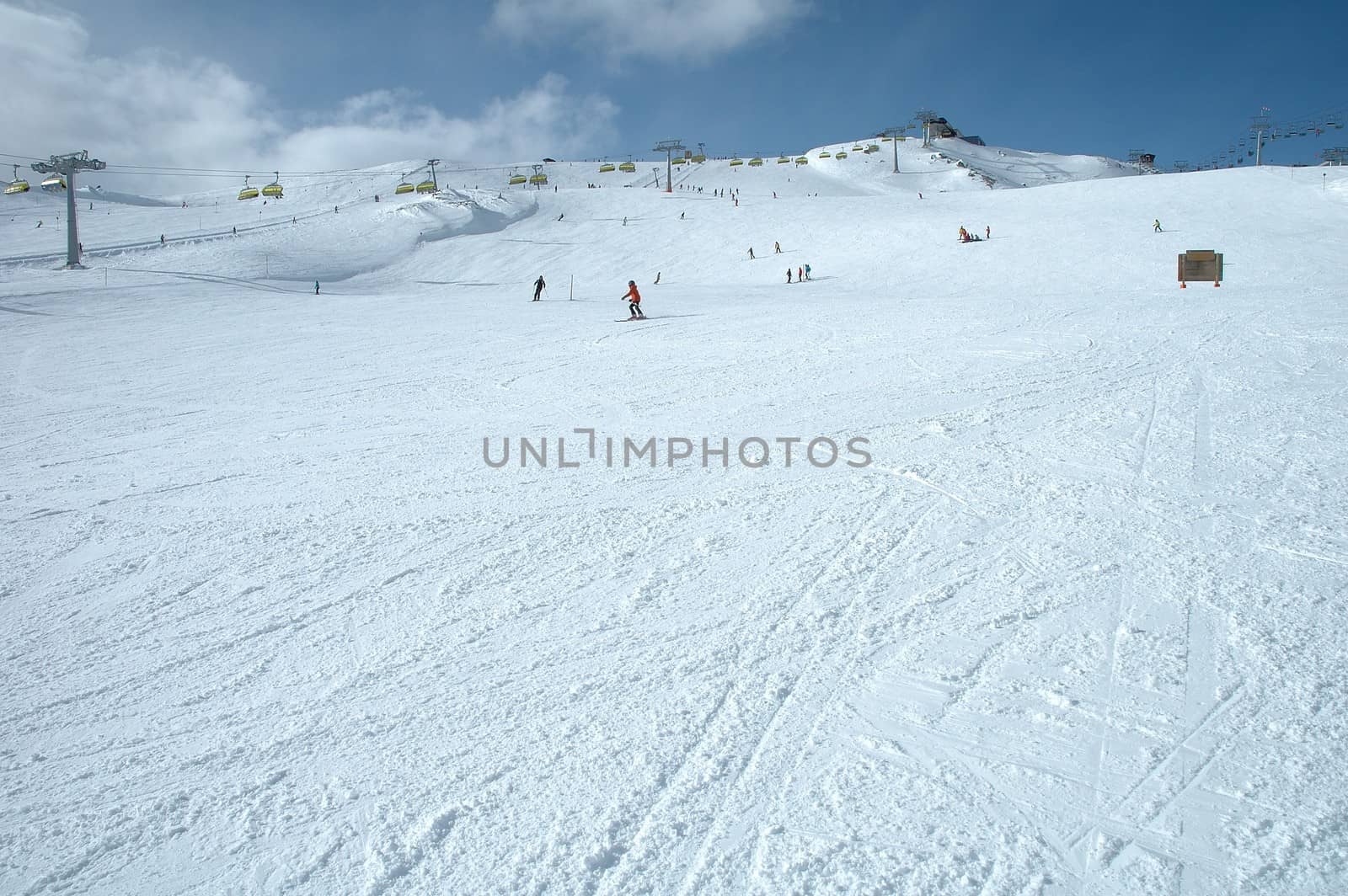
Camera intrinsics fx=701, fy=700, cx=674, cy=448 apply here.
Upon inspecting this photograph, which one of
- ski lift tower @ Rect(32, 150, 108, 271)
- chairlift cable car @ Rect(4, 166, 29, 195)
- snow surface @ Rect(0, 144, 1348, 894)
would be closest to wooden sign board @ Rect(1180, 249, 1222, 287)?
snow surface @ Rect(0, 144, 1348, 894)

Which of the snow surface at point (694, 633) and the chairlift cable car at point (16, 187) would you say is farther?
the chairlift cable car at point (16, 187)

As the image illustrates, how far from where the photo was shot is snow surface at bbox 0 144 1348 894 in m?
2.60

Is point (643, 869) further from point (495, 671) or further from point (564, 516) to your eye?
point (564, 516)

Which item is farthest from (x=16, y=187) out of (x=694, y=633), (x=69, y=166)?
(x=694, y=633)

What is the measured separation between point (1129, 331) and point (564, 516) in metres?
12.3

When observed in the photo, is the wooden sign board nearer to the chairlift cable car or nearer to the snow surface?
the snow surface

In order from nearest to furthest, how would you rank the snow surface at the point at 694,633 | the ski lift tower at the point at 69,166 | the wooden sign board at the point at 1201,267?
the snow surface at the point at 694,633 → the wooden sign board at the point at 1201,267 → the ski lift tower at the point at 69,166

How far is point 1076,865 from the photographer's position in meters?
2.44

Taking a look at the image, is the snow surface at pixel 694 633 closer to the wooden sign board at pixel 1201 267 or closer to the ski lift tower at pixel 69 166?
the wooden sign board at pixel 1201 267

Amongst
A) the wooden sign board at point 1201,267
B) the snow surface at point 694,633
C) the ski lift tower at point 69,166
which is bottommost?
the snow surface at point 694,633

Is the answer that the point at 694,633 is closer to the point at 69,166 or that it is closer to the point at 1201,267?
the point at 1201,267

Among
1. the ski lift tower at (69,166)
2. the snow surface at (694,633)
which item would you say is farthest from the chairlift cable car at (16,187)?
the snow surface at (694,633)

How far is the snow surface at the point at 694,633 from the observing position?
2604 millimetres

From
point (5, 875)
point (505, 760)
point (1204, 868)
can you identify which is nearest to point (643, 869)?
point (505, 760)
